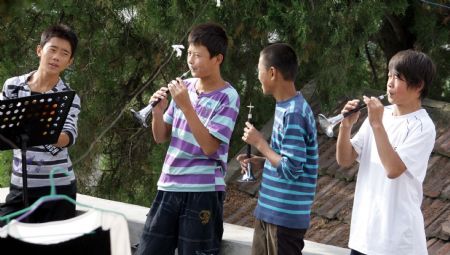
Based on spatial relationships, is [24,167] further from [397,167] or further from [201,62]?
[397,167]

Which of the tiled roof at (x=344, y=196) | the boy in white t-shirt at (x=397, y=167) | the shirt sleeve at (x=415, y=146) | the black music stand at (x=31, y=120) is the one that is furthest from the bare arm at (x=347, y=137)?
the black music stand at (x=31, y=120)

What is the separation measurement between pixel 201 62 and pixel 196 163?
48 centimetres

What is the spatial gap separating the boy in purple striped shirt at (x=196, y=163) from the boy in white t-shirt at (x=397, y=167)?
24.7 inches

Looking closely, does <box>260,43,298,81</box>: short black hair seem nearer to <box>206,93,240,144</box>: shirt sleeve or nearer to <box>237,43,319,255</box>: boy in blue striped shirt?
<box>237,43,319,255</box>: boy in blue striped shirt

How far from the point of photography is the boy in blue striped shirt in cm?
414

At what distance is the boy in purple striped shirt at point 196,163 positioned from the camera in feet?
14.4

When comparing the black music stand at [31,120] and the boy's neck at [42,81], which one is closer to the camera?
the black music stand at [31,120]

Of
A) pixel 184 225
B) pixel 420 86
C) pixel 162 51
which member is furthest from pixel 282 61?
pixel 162 51

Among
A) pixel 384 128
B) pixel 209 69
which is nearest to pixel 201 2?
pixel 209 69

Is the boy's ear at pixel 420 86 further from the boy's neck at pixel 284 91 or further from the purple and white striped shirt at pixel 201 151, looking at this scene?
the purple and white striped shirt at pixel 201 151

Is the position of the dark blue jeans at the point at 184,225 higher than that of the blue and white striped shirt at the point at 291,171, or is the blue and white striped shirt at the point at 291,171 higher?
the blue and white striped shirt at the point at 291,171

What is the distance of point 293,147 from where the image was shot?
413 cm

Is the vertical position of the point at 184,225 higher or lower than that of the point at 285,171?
lower

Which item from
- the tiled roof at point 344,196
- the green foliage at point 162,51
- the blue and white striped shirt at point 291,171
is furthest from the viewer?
the green foliage at point 162,51
